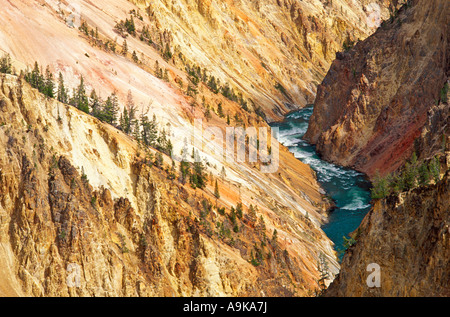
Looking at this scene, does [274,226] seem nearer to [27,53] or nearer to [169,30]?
[27,53]

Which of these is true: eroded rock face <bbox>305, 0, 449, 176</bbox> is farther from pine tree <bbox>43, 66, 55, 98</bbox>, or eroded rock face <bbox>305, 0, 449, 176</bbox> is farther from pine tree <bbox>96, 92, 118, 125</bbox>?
pine tree <bbox>43, 66, 55, 98</bbox>

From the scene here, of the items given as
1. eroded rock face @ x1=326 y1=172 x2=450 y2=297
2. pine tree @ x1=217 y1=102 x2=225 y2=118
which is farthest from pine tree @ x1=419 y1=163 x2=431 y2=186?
pine tree @ x1=217 y1=102 x2=225 y2=118

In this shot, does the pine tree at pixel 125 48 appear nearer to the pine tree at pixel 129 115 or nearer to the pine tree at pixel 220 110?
the pine tree at pixel 129 115

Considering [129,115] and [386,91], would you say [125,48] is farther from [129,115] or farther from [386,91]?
[386,91]

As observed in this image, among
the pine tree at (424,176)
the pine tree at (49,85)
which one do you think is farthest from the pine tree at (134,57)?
the pine tree at (424,176)
